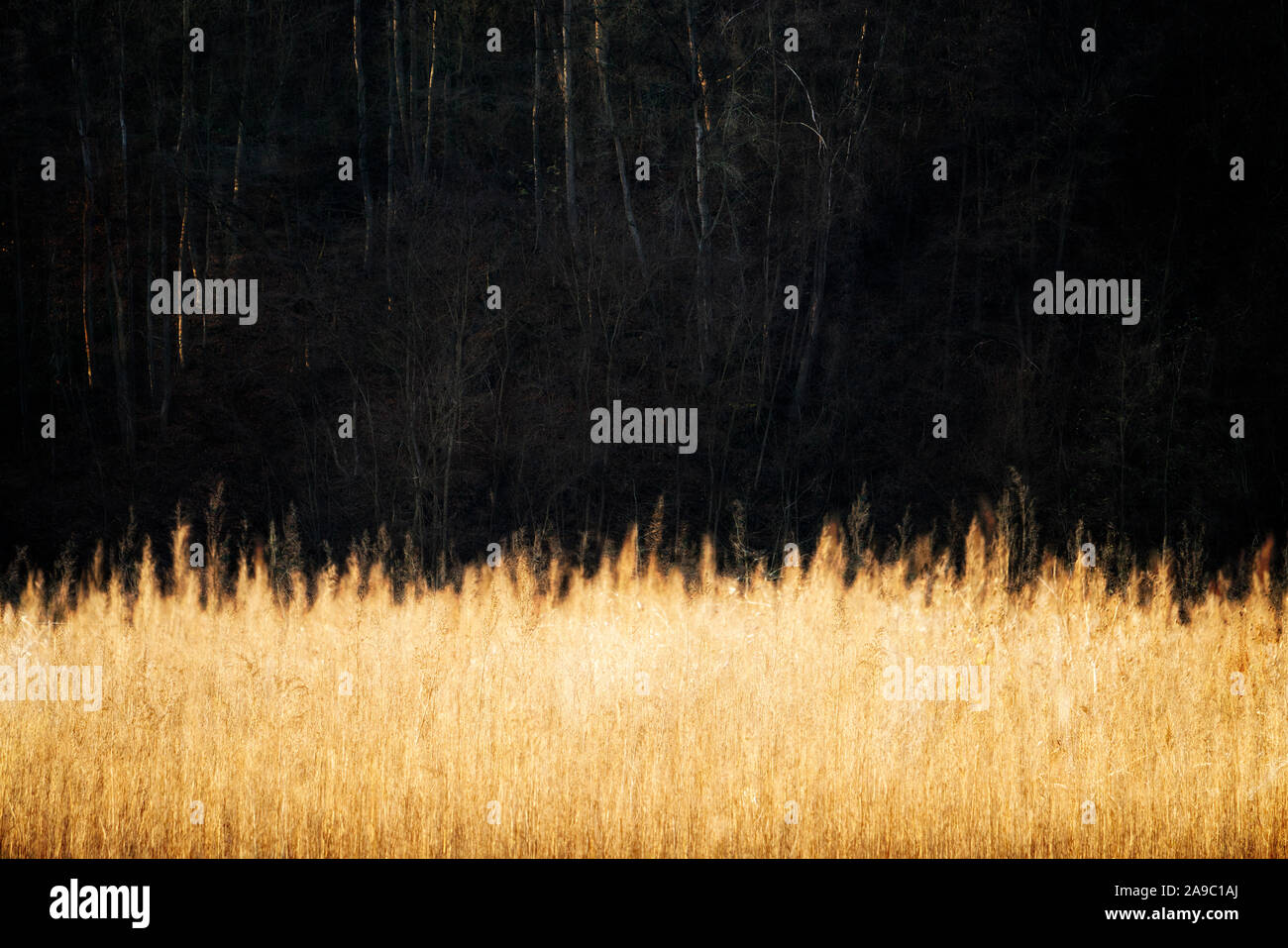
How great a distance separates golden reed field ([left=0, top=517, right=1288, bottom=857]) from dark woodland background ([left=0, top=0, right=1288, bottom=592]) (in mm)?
10682

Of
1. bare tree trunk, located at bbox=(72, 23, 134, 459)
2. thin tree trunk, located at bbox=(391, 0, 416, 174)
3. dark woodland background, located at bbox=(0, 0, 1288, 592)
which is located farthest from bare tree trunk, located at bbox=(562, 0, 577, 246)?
bare tree trunk, located at bbox=(72, 23, 134, 459)

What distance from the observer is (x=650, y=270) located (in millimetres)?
20672

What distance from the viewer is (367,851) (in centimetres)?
558

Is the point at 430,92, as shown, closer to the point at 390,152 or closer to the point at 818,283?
the point at 390,152

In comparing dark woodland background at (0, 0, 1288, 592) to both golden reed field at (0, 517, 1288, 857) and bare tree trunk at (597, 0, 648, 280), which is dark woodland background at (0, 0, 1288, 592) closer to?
bare tree trunk at (597, 0, 648, 280)

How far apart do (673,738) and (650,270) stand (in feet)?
49.4

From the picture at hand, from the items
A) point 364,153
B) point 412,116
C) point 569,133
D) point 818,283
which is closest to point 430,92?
point 412,116

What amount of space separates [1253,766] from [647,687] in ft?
10.8

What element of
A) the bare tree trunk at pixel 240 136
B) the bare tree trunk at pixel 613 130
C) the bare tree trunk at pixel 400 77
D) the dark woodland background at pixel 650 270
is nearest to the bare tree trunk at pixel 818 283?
the dark woodland background at pixel 650 270

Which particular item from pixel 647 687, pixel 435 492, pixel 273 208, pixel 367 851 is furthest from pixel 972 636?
pixel 273 208

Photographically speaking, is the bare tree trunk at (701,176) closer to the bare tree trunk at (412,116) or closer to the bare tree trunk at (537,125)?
the bare tree trunk at (537,125)

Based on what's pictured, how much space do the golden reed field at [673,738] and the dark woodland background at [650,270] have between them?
10682 millimetres

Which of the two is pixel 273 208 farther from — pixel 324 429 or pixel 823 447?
pixel 823 447

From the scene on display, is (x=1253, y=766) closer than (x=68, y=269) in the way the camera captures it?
Yes
